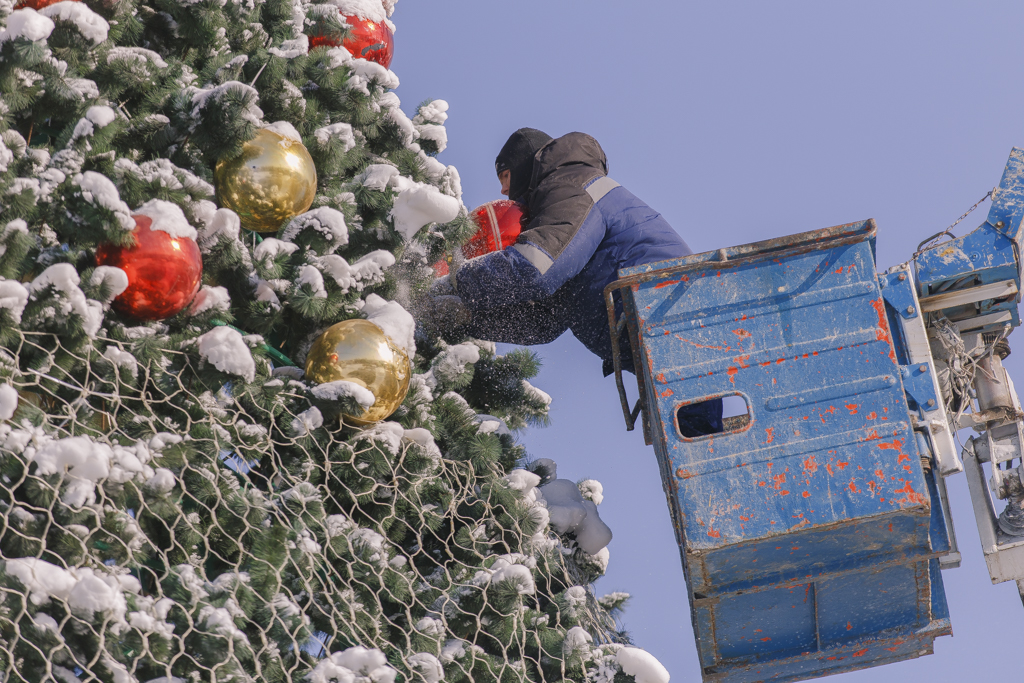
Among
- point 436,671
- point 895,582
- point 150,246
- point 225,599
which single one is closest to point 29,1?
point 150,246

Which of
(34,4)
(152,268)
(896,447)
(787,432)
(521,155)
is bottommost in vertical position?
(896,447)

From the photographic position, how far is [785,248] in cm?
356

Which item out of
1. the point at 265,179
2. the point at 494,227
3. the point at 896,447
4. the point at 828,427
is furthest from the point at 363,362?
the point at 896,447

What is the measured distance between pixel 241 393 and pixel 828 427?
5.96 ft

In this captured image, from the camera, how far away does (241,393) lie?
10.8ft

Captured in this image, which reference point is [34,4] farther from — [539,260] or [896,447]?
[896,447]

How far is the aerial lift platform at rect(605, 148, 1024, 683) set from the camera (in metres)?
3.39

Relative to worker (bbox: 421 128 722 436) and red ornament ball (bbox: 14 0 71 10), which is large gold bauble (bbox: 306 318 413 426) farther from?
red ornament ball (bbox: 14 0 71 10)

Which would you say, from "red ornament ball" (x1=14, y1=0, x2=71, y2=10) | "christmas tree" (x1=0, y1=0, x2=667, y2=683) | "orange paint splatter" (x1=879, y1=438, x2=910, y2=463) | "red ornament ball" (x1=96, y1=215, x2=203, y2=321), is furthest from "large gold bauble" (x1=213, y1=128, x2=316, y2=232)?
"orange paint splatter" (x1=879, y1=438, x2=910, y2=463)

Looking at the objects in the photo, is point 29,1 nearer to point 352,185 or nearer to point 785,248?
point 352,185

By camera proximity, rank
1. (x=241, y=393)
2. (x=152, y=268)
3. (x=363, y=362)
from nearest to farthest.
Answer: (x=152, y=268)
(x=241, y=393)
(x=363, y=362)

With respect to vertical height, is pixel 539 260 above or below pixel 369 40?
below

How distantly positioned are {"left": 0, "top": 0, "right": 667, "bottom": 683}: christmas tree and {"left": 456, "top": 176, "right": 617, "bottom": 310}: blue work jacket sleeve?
192mm

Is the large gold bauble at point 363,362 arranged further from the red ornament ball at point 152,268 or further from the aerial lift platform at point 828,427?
the aerial lift platform at point 828,427
